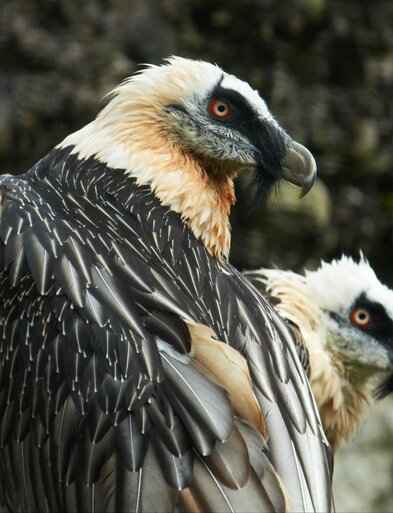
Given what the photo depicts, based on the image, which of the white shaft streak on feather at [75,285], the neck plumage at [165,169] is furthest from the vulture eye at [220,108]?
the white shaft streak on feather at [75,285]

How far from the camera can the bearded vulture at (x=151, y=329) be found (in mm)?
3072

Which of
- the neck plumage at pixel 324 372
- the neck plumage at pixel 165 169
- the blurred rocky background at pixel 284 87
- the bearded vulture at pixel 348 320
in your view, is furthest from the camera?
the blurred rocky background at pixel 284 87

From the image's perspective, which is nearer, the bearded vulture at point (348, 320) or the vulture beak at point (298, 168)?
the vulture beak at point (298, 168)

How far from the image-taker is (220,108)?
4.23m

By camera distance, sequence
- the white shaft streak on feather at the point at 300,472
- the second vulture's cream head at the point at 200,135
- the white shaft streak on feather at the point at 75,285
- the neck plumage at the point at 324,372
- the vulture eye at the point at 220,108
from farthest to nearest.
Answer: the neck plumage at the point at 324,372
the vulture eye at the point at 220,108
the second vulture's cream head at the point at 200,135
the white shaft streak on feather at the point at 75,285
the white shaft streak on feather at the point at 300,472

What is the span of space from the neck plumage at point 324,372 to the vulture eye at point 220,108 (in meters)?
1.44

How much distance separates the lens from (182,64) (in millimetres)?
4281

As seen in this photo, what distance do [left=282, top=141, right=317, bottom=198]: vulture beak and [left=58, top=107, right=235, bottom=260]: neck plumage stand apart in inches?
9.2

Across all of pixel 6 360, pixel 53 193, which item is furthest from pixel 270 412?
pixel 53 193

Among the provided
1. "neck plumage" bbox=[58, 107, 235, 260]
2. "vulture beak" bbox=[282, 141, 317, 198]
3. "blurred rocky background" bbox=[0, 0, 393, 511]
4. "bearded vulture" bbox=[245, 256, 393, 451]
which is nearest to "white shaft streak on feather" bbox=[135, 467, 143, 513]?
"neck plumage" bbox=[58, 107, 235, 260]

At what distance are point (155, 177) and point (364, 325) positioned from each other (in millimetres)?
2163

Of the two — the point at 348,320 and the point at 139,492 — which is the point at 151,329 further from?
the point at 348,320

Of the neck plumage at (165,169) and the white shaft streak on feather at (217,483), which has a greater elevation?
the neck plumage at (165,169)

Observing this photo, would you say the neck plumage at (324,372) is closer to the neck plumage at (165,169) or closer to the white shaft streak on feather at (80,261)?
the neck plumage at (165,169)
